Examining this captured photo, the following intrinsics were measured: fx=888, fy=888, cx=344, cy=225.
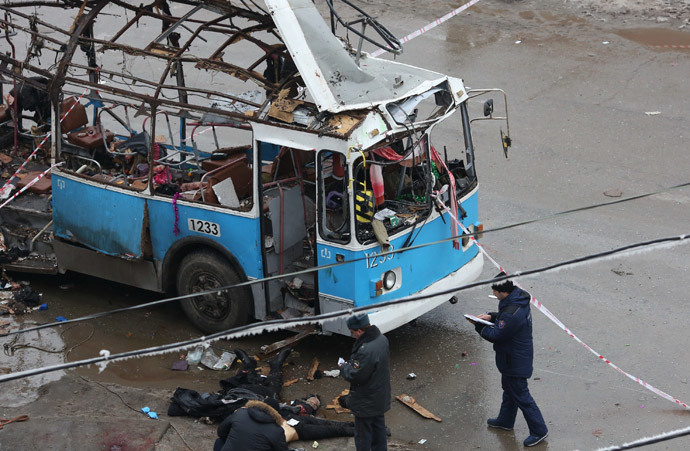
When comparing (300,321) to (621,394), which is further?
(621,394)

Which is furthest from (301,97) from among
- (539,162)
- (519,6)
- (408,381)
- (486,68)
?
(519,6)

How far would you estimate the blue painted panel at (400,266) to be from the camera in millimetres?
8125

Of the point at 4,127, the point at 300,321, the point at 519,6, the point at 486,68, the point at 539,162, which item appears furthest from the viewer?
the point at 519,6

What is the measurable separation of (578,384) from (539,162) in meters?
5.58

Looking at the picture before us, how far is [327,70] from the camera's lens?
8.34 metres

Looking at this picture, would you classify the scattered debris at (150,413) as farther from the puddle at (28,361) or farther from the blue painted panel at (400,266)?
the blue painted panel at (400,266)

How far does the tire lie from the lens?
8.95 meters

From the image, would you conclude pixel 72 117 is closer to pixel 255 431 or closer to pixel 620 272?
pixel 255 431

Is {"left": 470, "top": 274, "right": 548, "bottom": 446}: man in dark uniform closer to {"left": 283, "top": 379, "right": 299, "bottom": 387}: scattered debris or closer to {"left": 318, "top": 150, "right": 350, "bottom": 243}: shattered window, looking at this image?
{"left": 318, "top": 150, "right": 350, "bottom": 243}: shattered window

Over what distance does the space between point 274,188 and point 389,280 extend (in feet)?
4.84

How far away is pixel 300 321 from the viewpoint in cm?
611

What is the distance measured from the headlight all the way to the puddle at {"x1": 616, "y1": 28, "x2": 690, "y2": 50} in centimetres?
1143

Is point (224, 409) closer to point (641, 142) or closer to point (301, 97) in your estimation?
point (301, 97)

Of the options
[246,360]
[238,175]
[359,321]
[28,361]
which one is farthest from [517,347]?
[28,361]
